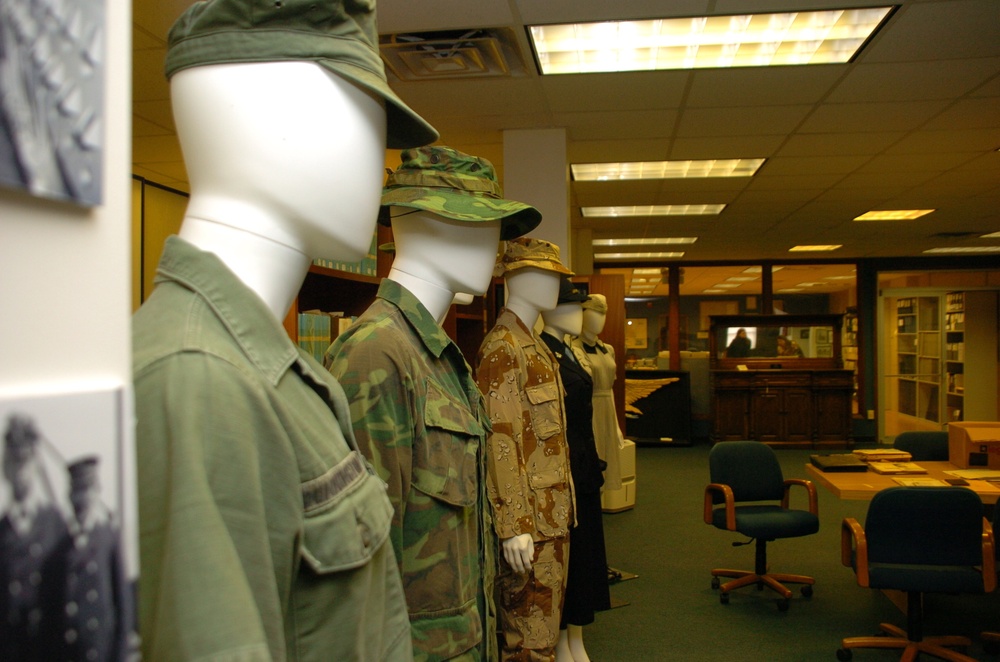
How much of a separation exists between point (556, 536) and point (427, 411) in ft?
3.80

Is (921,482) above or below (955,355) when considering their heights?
below

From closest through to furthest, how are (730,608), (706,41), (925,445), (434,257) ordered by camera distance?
(434,257), (706,41), (730,608), (925,445)

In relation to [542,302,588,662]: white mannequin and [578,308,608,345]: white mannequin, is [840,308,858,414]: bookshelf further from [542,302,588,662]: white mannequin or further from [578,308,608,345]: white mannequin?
[542,302,588,662]: white mannequin

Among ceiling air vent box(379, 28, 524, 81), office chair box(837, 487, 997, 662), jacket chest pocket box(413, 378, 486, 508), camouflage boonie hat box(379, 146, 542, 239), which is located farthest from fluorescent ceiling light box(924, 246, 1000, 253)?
jacket chest pocket box(413, 378, 486, 508)

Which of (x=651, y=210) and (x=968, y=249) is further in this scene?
(x=968, y=249)

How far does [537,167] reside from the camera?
467 centimetres

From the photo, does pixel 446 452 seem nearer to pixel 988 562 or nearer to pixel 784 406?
pixel 988 562

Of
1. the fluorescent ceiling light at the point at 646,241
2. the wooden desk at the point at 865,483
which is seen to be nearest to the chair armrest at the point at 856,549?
the wooden desk at the point at 865,483

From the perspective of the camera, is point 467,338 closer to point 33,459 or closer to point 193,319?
point 193,319

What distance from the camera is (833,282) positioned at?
1517 centimetres

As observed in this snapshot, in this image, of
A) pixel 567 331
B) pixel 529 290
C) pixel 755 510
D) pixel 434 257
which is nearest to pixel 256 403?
pixel 434 257

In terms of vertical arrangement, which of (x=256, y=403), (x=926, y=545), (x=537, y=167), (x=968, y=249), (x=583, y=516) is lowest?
(x=926, y=545)

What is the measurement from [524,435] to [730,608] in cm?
226

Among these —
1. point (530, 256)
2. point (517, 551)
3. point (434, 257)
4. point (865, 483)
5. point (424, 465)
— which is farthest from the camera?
point (865, 483)
